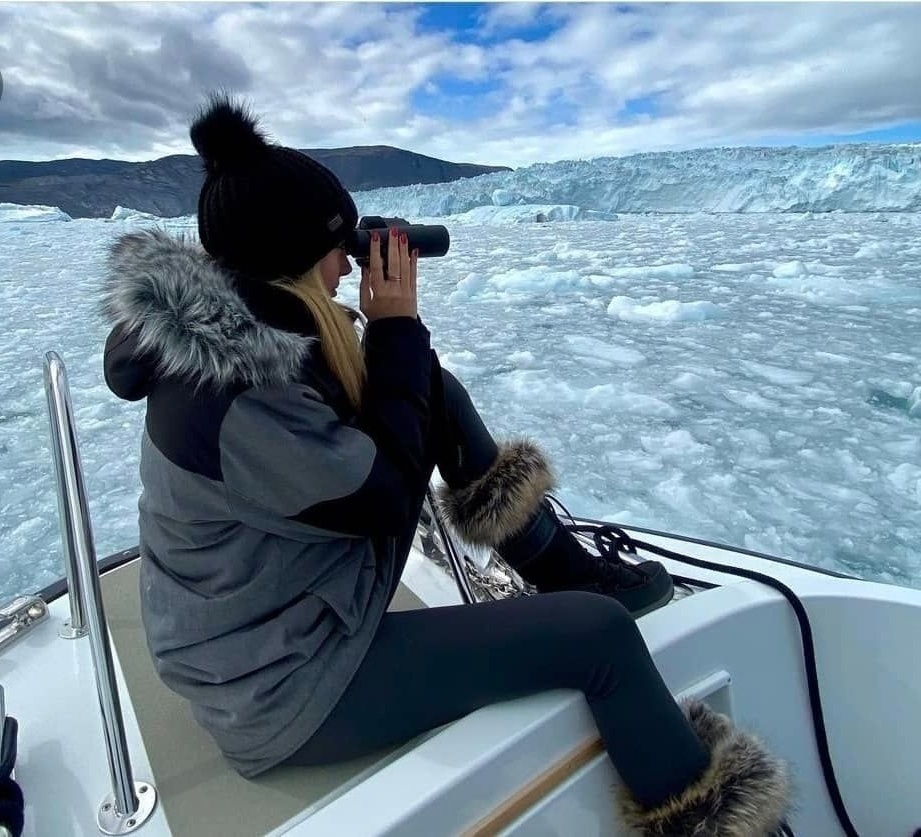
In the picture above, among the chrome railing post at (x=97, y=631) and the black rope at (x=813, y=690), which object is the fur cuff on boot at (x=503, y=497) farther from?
the chrome railing post at (x=97, y=631)

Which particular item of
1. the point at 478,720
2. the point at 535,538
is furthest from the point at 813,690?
the point at 478,720

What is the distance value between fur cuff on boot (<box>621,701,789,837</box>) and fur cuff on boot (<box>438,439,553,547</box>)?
393mm

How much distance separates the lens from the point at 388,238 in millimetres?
873

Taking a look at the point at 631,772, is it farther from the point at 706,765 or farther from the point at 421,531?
the point at 421,531

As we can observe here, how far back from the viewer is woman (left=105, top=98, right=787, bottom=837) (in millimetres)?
704

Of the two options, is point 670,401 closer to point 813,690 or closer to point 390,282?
point 813,690

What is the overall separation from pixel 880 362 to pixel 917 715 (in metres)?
3.64


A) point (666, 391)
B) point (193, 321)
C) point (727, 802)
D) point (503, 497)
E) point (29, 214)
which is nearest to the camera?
point (193, 321)

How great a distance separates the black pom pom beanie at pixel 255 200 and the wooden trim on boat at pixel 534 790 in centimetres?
65

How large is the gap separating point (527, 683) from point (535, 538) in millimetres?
303

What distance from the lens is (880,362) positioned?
4.18 meters

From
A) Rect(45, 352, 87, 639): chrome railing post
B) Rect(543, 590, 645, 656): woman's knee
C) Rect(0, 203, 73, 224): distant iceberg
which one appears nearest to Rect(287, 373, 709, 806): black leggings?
Rect(543, 590, 645, 656): woman's knee

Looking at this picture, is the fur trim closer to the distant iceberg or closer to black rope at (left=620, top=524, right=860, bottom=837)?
black rope at (left=620, top=524, right=860, bottom=837)

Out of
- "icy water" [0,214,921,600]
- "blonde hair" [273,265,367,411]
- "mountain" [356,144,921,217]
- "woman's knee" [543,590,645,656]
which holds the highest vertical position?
"mountain" [356,144,921,217]
